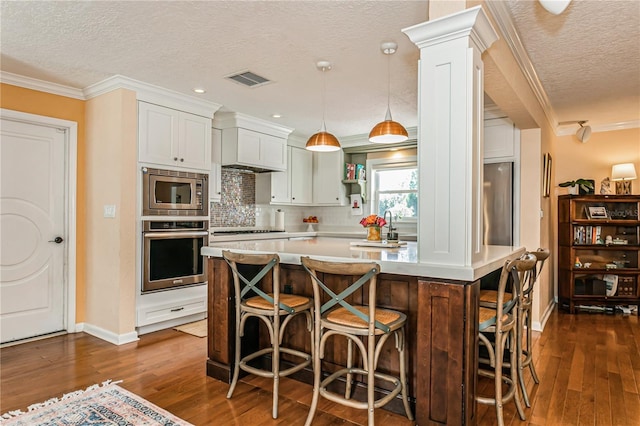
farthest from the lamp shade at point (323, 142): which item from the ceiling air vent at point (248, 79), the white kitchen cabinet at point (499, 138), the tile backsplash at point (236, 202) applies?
→ the tile backsplash at point (236, 202)

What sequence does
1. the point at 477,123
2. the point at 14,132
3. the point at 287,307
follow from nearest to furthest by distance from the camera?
the point at 477,123 → the point at 287,307 → the point at 14,132

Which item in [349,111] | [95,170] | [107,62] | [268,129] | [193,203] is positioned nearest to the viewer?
[107,62]

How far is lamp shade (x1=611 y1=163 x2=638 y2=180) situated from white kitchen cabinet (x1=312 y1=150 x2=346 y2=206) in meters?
3.70

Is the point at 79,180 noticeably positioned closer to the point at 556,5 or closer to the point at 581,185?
the point at 556,5

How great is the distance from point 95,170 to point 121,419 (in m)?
2.60

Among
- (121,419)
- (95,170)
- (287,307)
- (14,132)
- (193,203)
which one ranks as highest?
(14,132)

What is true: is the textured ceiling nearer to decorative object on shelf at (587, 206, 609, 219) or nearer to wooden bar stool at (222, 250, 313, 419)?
decorative object on shelf at (587, 206, 609, 219)

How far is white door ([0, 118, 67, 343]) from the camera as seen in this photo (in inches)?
144

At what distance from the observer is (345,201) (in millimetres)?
6484

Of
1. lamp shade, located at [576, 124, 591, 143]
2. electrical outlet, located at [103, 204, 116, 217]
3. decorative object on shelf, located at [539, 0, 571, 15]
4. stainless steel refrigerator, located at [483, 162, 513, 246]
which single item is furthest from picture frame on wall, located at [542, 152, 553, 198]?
electrical outlet, located at [103, 204, 116, 217]

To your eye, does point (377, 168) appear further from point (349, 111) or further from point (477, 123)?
point (477, 123)

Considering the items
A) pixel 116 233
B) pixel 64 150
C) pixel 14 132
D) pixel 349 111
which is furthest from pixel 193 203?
pixel 349 111

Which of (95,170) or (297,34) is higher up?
(297,34)

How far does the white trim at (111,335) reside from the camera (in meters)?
3.68
